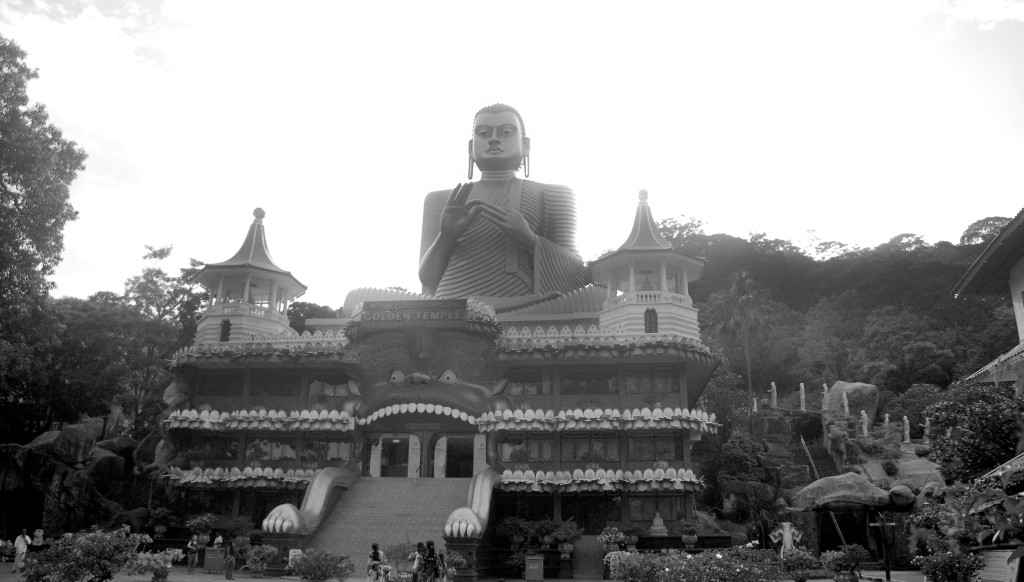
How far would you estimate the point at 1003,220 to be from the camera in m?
69.4

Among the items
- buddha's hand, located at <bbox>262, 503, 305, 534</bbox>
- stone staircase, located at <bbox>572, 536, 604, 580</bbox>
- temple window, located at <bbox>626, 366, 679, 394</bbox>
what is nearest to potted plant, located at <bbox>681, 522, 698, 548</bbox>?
stone staircase, located at <bbox>572, 536, 604, 580</bbox>

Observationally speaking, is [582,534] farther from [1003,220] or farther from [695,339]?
[1003,220]

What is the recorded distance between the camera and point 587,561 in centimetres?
2391

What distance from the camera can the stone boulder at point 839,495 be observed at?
23016 mm

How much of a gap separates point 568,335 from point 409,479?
704cm

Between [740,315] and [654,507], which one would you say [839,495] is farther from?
[740,315]

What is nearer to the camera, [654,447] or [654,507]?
[654,507]

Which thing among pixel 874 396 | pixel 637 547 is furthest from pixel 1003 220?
pixel 637 547

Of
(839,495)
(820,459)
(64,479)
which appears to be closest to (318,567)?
(839,495)

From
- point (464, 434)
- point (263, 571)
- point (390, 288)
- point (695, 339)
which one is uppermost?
point (390, 288)

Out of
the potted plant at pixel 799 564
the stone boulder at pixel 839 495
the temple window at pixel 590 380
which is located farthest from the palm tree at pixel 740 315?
the potted plant at pixel 799 564

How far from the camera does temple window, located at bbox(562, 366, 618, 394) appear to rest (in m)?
27.7

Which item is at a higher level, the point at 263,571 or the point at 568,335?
the point at 568,335

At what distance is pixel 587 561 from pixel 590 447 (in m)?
4.09
